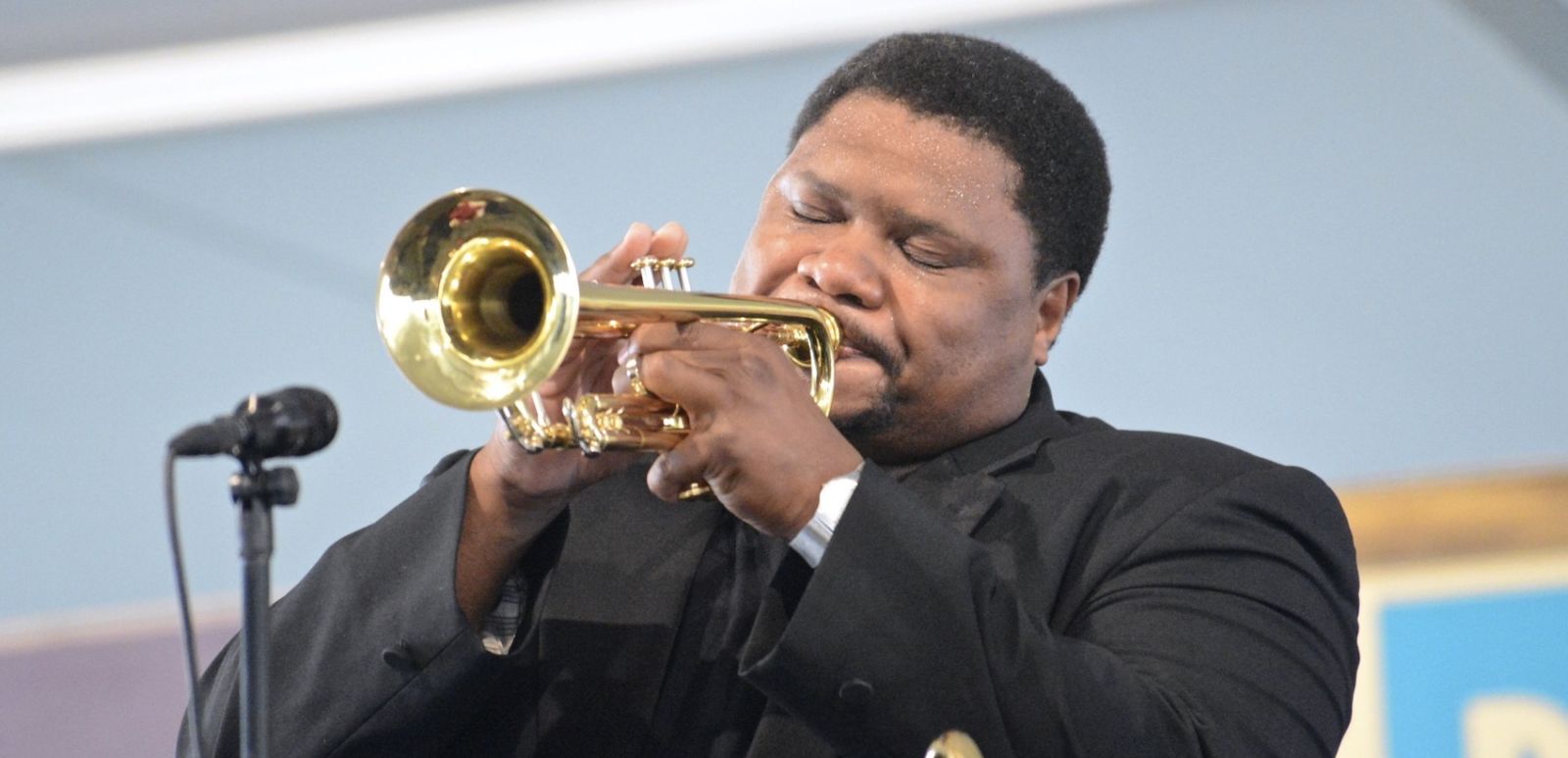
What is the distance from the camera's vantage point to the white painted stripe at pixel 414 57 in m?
4.86

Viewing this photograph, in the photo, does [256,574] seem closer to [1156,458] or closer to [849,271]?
[849,271]

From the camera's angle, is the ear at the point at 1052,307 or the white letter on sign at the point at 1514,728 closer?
the ear at the point at 1052,307

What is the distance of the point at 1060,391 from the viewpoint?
175 inches

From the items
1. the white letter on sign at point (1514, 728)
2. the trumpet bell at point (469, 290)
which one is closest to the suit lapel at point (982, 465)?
the trumpet bell at point (469, 290)

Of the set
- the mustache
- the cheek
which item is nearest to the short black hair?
the cheek

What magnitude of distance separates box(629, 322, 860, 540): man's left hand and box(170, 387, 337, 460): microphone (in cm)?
38

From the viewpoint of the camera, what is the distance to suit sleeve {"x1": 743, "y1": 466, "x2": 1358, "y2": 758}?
84.8 inches

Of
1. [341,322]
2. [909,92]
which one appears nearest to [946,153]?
[909,92]

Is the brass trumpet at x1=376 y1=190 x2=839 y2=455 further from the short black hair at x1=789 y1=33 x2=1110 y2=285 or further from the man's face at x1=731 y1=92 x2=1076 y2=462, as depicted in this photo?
the short black hair at x1=789 y1=33 x2=1110 y2=285

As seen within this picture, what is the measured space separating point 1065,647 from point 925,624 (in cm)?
19

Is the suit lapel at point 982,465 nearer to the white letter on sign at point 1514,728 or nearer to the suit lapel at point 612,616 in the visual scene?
the suit lapel at point 612,616

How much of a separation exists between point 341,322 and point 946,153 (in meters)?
2.65

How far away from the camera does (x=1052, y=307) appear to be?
10.2ft

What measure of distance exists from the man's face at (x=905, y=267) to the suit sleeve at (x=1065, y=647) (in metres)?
0.33
